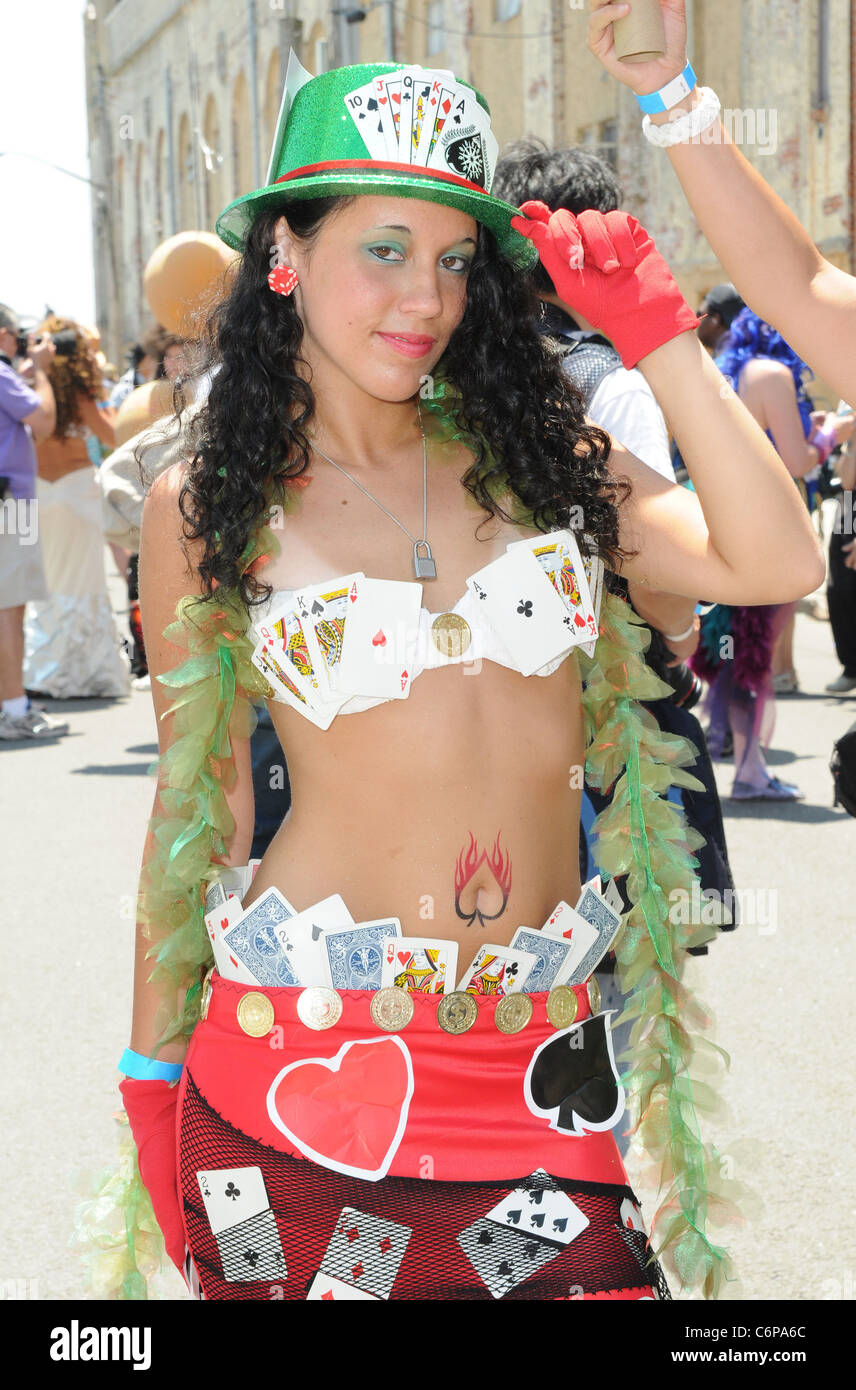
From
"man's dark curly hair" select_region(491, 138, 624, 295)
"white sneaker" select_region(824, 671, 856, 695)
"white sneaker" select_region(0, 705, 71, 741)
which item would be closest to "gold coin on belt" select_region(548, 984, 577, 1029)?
"man's dark curly hair" select_region(491, 138, 624, 295)

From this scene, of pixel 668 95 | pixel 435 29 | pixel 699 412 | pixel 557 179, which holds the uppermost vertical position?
pixel 435 29

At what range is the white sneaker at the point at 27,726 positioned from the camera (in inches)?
373

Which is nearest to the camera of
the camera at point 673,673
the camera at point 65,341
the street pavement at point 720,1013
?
the camera at point 673,673

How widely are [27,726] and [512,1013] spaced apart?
7.83 meters

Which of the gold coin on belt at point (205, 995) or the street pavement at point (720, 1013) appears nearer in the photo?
the gold coin on belt at point (205, 995)

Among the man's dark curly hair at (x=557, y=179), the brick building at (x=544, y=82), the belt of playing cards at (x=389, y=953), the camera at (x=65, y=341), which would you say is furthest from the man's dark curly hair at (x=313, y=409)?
the camera at (x=65, y=341)

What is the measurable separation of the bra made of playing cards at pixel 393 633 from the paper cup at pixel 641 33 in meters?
0.65

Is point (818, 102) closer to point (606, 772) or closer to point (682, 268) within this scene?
point (682, 268)

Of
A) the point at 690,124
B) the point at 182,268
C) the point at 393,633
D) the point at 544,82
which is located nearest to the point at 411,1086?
the point at 393,633

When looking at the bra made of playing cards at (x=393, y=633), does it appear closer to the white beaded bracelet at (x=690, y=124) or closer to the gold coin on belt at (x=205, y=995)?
the gold coin on belt at (x=205, y=995)

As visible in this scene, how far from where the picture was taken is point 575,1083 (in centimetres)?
209

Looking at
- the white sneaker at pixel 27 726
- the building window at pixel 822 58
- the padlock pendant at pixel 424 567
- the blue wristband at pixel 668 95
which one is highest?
the building window at pixel 822 58

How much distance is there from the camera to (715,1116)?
2.39 m

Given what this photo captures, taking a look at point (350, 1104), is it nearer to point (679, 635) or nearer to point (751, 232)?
point (751, 232)
